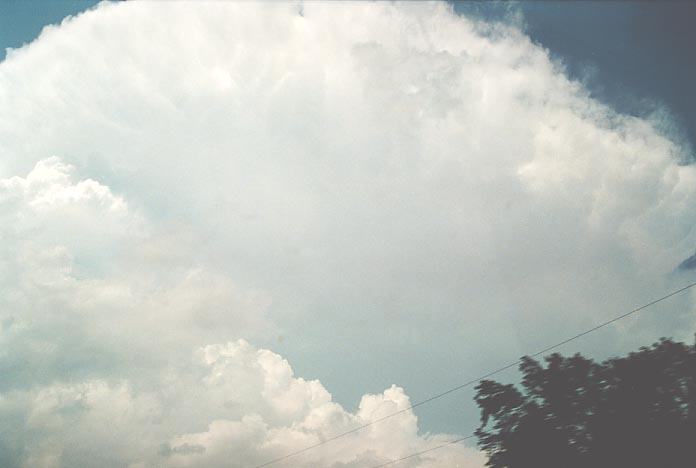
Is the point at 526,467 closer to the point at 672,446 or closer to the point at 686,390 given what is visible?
the point at 672,446

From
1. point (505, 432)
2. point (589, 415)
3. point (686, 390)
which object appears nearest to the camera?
point (686, 390)

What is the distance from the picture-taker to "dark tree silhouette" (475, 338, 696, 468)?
2238 cm

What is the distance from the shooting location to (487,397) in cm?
2745

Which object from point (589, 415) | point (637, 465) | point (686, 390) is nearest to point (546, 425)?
point (589, 415)

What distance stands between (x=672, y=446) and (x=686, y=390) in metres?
3.00

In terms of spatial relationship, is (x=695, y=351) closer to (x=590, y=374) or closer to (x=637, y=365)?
(x=637, y=365)

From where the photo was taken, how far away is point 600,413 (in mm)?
24625

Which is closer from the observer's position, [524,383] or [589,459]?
[589,459]

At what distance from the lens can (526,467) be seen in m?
25.5

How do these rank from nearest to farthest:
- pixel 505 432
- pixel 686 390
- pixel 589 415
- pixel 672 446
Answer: pixel 672 446, pixel 686 390, pixel 589 415, pixel 505 432

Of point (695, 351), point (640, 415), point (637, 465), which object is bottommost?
point (637, 465)

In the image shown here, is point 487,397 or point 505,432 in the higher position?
point 487,397

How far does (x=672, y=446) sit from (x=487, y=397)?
28.8 ft

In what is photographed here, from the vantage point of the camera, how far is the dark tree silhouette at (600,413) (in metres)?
22.4
